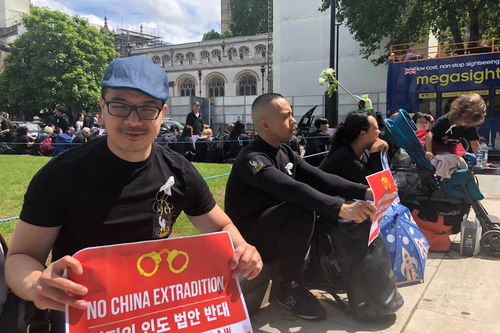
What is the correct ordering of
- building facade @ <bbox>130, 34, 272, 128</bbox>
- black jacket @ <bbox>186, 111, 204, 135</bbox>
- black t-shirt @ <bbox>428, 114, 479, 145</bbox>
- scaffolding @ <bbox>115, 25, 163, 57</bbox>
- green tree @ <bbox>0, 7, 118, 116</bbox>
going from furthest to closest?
scaffolding @ <bbox>115, 25, 163, 57</bbox> → building facade @ <bbox>130, 34, 272, 128</bbox> → green tree @ <bbox>0, 7, 118, 116</bbox> → black jacket @ <bbox>186, 111, 204, 135</bbox> → black t-shirt @ <bbox>428, 114, 479, 145</bbox>

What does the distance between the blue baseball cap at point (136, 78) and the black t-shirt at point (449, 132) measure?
407cm

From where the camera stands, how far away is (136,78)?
58.8 inches

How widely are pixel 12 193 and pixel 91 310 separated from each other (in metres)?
6.00

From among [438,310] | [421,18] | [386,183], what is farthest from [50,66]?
[438,310]

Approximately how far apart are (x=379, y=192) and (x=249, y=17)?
59311mm

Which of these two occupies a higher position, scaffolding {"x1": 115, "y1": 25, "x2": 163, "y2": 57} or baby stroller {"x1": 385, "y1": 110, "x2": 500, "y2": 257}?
scaffolding {"x1": 115, "y1": 25, "x2": 163, "y2": 57}

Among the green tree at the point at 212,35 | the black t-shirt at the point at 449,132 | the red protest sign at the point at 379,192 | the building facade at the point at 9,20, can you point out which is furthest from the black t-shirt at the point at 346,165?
the green tree at the point at 212,35

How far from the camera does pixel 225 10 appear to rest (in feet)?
279

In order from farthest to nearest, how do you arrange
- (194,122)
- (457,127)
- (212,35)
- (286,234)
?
(212,35), (194,122), (457,127), (286,234)

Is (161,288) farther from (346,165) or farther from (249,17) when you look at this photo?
(249,17)

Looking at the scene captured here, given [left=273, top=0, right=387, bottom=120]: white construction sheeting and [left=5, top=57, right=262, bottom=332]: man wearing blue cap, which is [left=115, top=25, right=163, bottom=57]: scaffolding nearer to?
[left=273, top=0, right=387, bottom=120]: white construction sheeting

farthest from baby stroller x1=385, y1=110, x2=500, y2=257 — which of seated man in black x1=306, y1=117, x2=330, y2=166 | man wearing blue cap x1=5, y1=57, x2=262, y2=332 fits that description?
seated man in black x1=306, y1=117, x2=330, y2=166

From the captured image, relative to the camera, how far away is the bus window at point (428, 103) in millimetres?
13711

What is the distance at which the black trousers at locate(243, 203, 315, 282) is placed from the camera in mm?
2734
